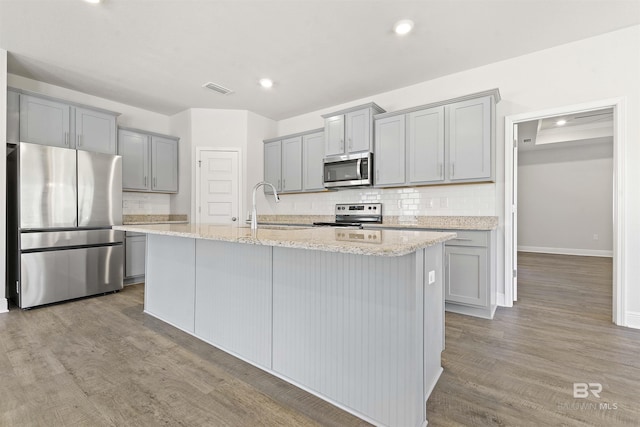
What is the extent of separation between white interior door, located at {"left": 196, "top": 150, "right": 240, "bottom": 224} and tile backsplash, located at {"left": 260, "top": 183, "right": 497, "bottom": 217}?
41.7 inches

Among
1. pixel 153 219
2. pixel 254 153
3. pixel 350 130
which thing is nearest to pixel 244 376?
pixel 350 130

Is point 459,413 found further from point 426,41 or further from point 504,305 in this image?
point 426,41

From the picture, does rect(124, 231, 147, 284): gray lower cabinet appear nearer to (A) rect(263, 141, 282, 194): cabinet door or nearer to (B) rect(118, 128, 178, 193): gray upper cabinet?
(B) rect(118, 128, 178, 193): gray upper cabinet

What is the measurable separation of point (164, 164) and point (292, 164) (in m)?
2.12

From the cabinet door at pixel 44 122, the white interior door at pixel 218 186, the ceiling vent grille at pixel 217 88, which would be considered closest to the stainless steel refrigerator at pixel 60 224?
the cabinet door at pixel 44 122

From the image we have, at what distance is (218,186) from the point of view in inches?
194

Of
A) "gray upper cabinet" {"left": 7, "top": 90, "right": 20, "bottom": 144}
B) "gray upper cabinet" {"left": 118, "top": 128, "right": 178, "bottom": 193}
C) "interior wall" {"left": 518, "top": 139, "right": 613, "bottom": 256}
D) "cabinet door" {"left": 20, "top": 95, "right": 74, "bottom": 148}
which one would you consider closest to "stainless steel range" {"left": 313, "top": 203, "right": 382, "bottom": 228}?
"gray upper cabinet" {"left": 118, "top": 128, "right": 178, "bottom": 193}

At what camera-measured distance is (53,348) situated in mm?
2244

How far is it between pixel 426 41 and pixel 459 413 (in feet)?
10.2

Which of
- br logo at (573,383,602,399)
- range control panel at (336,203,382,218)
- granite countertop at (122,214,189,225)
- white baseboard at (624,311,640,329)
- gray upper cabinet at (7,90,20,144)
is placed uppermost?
gray upper cabinet at (7,90,20,144)

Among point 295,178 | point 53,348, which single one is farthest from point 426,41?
point 53,348

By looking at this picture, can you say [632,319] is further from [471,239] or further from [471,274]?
[471,239]

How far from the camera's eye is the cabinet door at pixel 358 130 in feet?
12.7

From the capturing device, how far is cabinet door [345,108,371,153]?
153 inches
